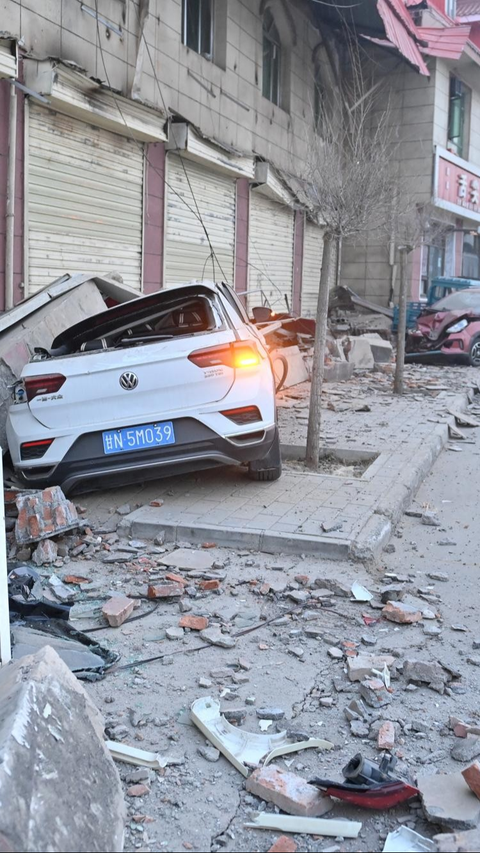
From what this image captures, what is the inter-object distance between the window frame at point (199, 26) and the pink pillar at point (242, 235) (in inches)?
101

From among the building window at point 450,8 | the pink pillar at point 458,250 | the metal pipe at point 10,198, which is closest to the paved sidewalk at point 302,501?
the metal pipe at point 10,198

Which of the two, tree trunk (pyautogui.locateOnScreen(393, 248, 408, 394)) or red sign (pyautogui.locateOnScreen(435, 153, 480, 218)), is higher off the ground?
red sign (pyautogui.locateOnScreen(435, 153, 480, 218))

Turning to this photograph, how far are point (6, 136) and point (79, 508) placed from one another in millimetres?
5502

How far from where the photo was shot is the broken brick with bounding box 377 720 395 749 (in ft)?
10.5

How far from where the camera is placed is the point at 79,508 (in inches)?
250

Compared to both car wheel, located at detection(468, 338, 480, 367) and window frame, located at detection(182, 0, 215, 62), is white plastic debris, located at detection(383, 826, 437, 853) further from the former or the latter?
car wheel, located at detection(468, 338, 480, 367)

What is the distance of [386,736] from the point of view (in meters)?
3.25

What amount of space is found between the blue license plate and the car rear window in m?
12.8

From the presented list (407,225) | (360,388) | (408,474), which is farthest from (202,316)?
(407,225)

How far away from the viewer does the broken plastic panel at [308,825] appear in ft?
8.66

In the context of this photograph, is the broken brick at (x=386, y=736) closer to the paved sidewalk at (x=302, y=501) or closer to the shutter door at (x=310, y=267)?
the paved sidewalk at (x=302, y=501)

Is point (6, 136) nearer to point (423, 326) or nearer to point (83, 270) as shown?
point (83, 270)

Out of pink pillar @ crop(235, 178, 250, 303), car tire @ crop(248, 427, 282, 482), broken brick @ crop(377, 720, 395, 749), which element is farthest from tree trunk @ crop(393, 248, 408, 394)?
broken brick @ crop(377, 720, 395, 749)

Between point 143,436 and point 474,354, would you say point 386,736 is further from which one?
point 474,354
